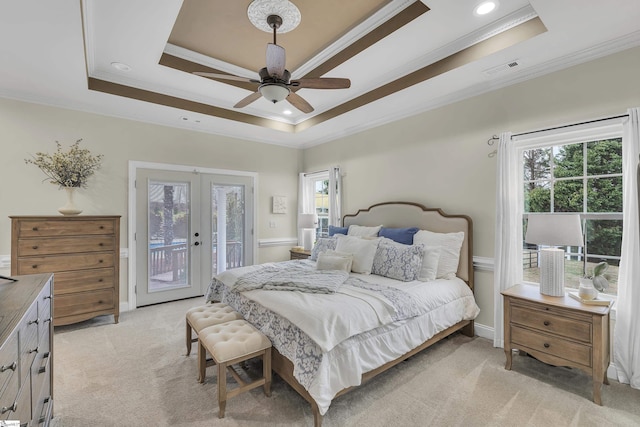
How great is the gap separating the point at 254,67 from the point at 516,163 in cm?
299

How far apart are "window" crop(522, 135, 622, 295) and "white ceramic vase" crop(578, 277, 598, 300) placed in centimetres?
17

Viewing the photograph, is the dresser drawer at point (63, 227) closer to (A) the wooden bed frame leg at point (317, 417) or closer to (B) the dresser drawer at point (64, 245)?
(B) the dresser drawer at point (64, 245)

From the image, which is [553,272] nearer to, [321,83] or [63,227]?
[321,83]

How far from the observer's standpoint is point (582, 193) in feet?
8.81

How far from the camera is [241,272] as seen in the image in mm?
3068

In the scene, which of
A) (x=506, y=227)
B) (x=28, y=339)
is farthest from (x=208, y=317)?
(x=506, y=227)

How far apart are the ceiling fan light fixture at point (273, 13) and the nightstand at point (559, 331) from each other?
2.98 metres

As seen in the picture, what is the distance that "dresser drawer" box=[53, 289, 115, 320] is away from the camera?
3.24 m

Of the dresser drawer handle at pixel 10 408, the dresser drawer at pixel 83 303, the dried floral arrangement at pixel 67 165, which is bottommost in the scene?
the dresser drawer at pixel 83 303

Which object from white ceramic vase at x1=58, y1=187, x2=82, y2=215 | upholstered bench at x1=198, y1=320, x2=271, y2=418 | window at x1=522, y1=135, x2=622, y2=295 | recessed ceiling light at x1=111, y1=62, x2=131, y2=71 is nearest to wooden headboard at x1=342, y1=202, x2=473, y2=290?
window at x1=522, y1=135, x2=622, y2=295

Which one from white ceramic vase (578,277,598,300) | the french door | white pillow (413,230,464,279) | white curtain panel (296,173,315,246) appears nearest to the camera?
white ceramic vase (578,277,598,300)

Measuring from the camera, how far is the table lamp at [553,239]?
2281 mm

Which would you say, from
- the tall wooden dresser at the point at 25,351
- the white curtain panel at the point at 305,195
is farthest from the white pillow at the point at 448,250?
the tall wooden dresser at the point at 25,351

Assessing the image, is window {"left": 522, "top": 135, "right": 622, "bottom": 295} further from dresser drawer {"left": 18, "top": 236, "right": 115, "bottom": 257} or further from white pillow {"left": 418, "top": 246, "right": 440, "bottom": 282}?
dresser drawer {"left": 18, "top": 236, "right": 115, "bottom": 257}
